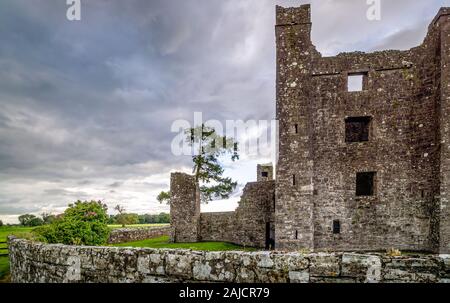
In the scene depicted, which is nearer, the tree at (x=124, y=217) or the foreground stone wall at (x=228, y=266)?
the foreground stone wall at (x=228, y=266)

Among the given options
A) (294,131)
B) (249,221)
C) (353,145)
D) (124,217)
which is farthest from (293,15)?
(124,217)

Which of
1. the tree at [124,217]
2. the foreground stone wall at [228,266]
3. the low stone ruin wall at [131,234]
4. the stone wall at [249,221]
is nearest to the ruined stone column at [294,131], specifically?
the stone wall at [249,221]

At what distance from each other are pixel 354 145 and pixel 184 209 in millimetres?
11486

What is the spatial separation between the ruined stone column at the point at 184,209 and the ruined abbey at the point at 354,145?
6.55m

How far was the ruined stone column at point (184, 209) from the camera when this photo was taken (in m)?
19.3

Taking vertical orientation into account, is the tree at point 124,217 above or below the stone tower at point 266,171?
below

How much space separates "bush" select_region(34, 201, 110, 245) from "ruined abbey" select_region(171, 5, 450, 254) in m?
8.50

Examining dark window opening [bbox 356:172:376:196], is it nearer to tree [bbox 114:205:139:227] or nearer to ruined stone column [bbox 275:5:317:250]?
ruined stone column [bbox 275:5:317:250]

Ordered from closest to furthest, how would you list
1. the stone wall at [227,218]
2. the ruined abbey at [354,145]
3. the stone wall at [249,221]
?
the ruined abbey at [354,145] < the stone wall at [249,221] < the stone wall at [227,218]

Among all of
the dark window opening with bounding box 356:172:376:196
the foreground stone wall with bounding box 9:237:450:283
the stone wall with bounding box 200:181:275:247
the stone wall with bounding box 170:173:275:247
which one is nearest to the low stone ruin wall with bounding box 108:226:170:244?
the stone wall with bounding box 170:173:275:247

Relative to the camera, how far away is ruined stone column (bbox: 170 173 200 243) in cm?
1931

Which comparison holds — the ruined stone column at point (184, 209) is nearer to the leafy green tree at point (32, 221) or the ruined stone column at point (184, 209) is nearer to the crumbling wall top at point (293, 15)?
the crumbling wall top at point (293, 15)
